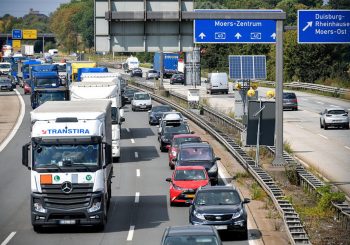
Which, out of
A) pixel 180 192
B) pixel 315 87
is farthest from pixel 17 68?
pixel 180 192

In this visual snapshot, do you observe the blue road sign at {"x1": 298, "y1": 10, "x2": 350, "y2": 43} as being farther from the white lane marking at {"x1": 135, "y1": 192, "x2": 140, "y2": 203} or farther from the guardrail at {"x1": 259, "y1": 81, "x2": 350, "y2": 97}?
the guardrail at {"x1": 259, "y1": 81, "x2": 350, "y2": 97}

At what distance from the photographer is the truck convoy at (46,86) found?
57.2m

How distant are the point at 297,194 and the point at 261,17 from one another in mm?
6945

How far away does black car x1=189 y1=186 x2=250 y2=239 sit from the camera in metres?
24.5

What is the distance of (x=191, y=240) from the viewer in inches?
717

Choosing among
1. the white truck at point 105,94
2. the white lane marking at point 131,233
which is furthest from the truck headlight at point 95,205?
the white truck at point 105,94

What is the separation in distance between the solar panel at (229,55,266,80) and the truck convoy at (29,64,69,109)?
12.5 metres

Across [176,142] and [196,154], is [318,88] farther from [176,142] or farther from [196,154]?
[196,154]

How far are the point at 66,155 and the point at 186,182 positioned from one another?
667 centimetres

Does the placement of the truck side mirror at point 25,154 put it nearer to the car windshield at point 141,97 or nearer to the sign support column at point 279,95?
the sign support column at point 279,95

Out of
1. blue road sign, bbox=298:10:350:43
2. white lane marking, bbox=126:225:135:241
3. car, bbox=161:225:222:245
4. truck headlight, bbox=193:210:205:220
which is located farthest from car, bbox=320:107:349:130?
car, bbox=161:225:222:245

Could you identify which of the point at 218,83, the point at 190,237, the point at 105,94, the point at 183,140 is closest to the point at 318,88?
the point at 218,83

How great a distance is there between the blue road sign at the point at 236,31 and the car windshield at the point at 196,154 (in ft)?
14.7

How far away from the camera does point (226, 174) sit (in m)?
38.4
